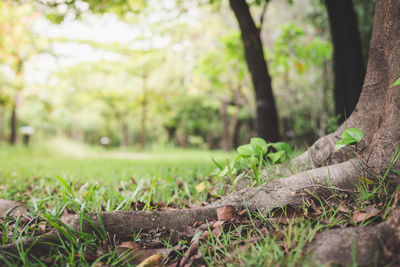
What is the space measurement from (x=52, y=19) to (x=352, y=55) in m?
4.81

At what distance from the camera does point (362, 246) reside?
943 millimetres

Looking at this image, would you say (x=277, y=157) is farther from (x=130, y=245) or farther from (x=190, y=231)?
(x=130, y=245)

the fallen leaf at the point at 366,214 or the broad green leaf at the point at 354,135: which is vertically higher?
the broad green leaf at the point at 354,135

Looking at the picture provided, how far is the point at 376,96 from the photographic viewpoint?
176cm

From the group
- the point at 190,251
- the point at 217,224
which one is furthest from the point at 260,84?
the point at 190,251

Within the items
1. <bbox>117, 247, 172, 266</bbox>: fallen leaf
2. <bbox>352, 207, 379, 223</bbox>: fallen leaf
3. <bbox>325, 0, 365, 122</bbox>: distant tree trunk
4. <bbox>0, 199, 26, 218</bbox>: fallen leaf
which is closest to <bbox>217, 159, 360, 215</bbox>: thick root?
<bbox>352, 207, 379, 223</bbox>: fallen leaf

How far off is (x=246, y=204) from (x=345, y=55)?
347 centimetres

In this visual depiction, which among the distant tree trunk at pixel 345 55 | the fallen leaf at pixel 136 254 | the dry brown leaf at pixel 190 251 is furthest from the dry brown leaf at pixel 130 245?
the distant tree trunk at pixel 345 55

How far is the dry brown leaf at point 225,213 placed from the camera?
1490mm

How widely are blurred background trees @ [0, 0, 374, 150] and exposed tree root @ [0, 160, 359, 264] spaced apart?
90 centimetres

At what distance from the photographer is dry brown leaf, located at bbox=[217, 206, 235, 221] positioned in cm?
149

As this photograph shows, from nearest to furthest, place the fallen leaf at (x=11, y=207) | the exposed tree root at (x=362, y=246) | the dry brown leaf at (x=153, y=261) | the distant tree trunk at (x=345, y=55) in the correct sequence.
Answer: the exposed tree root at (x=362, y=246)
the dry brown leaf at (x=153, y=261)
the fallen leaf at (x=11, y=207)
the distant tree trunk at (x=345, y=55)

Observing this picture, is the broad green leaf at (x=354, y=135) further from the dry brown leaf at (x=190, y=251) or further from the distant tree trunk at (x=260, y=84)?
the distant tree trunk at (x=260, y=84)

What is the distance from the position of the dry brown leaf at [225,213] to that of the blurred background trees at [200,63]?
1.32 m
